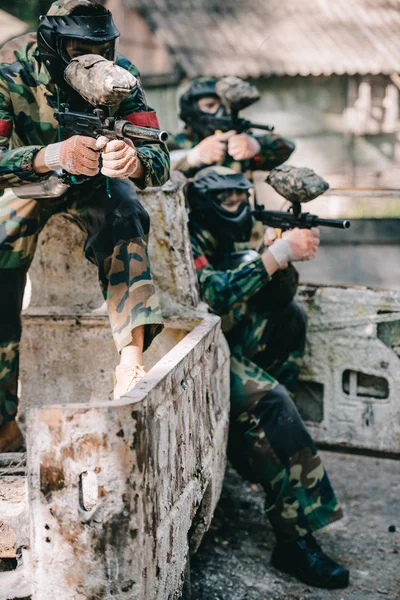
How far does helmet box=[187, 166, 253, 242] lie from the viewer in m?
4.62

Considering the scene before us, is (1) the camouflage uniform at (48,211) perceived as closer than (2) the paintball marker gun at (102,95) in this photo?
No

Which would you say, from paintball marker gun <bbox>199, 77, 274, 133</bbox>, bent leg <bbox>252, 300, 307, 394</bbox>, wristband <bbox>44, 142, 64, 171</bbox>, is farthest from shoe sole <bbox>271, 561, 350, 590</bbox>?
paintball marker gun <bbox>199, 77, 274, 133</bbox>

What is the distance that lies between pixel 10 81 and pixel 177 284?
4.22 ft

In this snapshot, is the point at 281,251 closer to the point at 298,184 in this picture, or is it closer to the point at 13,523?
the point at 298,184

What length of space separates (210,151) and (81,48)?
204cm

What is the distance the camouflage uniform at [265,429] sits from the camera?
428 centimetres

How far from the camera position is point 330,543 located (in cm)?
462

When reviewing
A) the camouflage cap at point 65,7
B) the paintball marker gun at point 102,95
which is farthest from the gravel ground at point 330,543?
the camouflage cap at point 65,7

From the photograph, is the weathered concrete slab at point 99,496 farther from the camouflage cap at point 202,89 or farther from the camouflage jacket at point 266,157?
the camouflage cap at point 202,89

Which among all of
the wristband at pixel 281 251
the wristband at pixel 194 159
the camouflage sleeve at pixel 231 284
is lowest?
the camouflage sleeve at pixel 231 284

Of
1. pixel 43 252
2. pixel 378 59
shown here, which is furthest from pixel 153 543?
pixel 378 59

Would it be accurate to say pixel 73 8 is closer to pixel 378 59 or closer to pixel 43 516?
pixel 43 516

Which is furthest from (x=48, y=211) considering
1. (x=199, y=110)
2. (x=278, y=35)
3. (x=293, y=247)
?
(x=278, y=35)

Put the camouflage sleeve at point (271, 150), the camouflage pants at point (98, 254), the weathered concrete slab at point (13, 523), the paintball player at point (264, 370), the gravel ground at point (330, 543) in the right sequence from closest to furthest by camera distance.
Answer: the weathered concrete slab at point (13, 523)
the camouflage pants at point (98, 254)
the gravel ground at point (330, 543)
the paintball player at point (264, 370)
the camouflage sleeve at point (271, 150)
